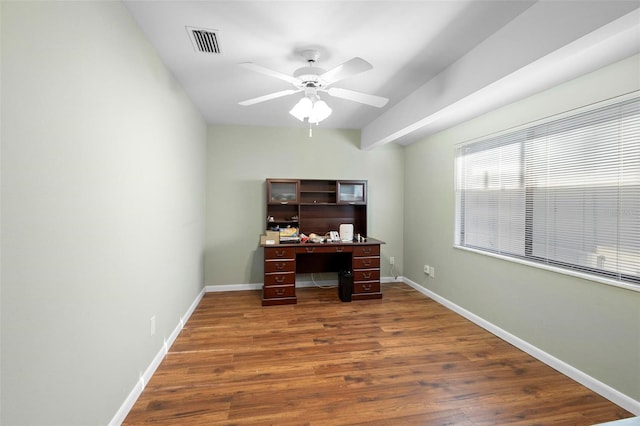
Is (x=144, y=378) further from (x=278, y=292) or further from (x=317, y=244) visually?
(x=317, y=244)

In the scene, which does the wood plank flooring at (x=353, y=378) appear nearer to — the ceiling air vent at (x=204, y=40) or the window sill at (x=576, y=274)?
the window sill at (x=576, y=274)

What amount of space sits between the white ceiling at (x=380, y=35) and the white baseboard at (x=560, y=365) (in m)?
2.30

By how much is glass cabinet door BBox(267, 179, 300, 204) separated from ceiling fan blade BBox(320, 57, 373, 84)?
2.19 metres

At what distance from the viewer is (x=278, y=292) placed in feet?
12.2

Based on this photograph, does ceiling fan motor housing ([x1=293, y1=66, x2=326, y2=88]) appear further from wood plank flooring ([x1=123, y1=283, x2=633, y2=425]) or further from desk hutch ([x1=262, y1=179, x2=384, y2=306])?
wood plank flooring ([x1=123, y1=283, x2=633, y2=425])

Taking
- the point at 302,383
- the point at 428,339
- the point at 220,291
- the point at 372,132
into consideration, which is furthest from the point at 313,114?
the point at 220,291

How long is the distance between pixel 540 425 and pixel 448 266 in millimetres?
2109

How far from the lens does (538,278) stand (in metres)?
2.47

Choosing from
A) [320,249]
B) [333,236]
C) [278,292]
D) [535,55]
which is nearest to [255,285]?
[278,292]

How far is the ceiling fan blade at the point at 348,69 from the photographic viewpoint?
1.84m

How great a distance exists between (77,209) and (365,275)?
3.36 metres

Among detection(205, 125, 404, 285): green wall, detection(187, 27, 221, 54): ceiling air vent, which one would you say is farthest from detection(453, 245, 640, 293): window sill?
detection(187, 27, 221, 54): ceiling air vent

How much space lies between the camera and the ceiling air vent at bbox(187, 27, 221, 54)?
1941 millimetres

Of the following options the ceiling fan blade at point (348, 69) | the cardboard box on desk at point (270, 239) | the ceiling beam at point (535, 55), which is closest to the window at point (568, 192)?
the ceiling beam at point (535, 55)
